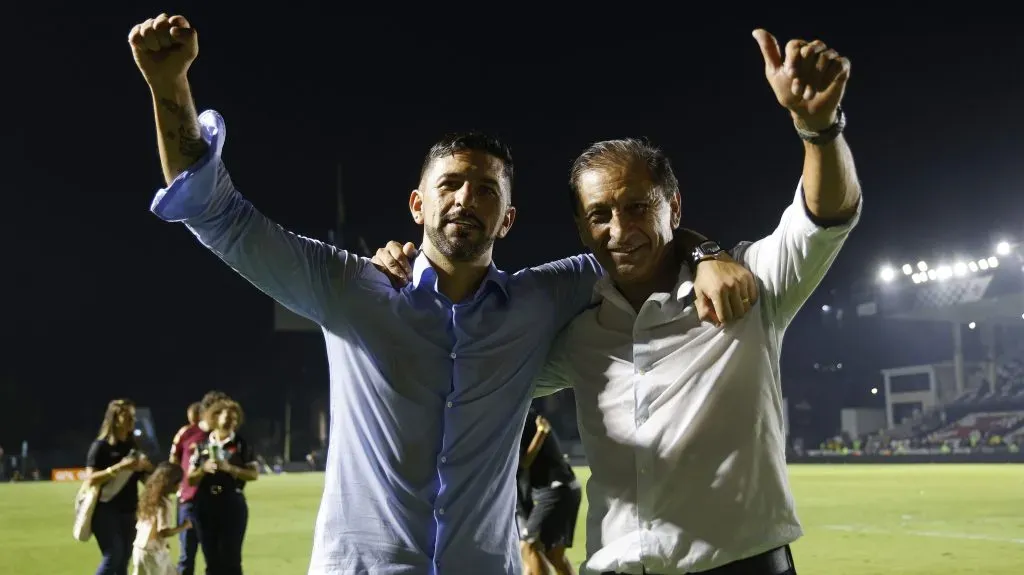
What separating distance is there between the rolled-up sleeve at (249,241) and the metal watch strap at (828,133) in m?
1.55

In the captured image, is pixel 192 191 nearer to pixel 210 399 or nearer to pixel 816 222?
pixel 816 222

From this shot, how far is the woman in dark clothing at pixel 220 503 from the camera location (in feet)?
27.8

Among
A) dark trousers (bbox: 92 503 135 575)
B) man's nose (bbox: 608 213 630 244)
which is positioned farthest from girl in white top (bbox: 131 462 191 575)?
man's nose (bbox: 608 213 630 244)

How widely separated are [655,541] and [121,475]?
7.86 metres

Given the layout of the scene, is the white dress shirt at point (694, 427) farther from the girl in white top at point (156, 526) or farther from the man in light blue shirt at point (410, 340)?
the girl in white top at point (156, 526)

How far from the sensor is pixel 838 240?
9.82 feet

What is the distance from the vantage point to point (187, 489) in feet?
28.9

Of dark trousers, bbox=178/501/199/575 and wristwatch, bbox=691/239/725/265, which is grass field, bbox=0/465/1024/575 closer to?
dark trousers, bbox=178/501/199/575

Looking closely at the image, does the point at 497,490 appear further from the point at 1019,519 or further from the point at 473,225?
the point at 1019,519

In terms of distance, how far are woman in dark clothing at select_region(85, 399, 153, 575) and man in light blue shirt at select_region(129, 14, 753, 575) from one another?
6775 millimetres

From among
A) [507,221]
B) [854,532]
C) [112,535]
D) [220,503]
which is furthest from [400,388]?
[854,532]

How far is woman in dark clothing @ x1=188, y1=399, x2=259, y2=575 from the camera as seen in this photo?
8.46 metres

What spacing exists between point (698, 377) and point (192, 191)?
165 centimetres

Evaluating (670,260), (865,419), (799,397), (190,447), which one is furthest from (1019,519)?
(799,397)
